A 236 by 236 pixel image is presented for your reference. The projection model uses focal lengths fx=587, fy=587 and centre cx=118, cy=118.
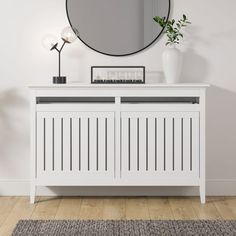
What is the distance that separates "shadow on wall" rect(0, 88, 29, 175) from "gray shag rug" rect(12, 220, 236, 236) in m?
0.96

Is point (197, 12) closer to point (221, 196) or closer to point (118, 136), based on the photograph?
point (118, 136)

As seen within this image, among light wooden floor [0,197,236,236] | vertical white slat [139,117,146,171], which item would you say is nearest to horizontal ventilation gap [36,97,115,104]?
vertical white slat [139,117,146,171]

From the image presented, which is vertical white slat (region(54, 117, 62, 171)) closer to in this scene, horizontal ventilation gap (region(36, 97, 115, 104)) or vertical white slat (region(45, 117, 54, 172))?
vertical white slat (region(45, 117, 54, 172))

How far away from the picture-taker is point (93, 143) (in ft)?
13.8

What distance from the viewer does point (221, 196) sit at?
14.9 ft

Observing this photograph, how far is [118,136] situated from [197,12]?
1.15 m

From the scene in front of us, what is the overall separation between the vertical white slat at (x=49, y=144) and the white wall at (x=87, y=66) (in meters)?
0.40

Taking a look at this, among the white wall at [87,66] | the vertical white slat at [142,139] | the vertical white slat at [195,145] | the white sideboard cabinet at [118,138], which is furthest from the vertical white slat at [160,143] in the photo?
the white wall at [87,66]

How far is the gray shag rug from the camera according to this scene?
11.4ft

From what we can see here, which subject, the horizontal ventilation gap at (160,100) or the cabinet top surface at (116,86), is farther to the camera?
the horizontal ventilation gap at (160,100)

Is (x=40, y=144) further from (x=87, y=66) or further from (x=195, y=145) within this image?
(x=195, y=145)

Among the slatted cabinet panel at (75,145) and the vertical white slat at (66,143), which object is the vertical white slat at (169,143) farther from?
the vertical white slat at (66,143)

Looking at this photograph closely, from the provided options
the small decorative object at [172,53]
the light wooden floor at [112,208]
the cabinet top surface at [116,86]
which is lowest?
the light wooden floor at [112,208]

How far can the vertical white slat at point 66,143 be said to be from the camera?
421 centimetres
